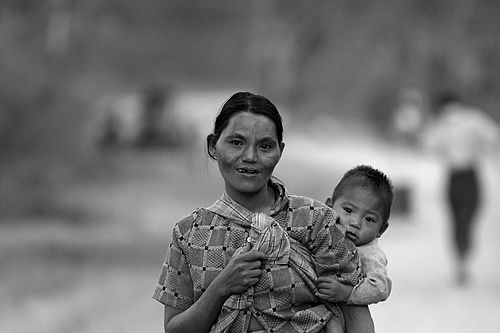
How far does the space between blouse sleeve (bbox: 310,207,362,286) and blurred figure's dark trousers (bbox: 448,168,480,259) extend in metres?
6.71

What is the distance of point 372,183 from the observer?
223cm

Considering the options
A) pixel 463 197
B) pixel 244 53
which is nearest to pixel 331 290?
pixel 463 197

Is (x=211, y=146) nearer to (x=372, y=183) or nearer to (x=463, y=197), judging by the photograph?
(x=372, y=183)

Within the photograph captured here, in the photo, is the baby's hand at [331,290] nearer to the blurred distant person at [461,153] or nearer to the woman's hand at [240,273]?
the woman's hand at [240,273]

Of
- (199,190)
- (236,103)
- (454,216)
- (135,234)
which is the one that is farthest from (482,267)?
(236,103)

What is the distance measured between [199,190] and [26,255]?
2249 mm

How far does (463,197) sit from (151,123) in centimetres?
483

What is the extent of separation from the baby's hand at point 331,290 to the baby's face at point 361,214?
0.14 m

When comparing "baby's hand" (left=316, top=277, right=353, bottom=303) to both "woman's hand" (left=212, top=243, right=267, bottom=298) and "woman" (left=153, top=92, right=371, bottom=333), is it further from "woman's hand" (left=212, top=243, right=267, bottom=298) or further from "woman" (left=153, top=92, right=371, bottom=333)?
"woman's hand" (left=212, top=243, right=267, bottom=298)

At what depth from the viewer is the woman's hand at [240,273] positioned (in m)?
2.01

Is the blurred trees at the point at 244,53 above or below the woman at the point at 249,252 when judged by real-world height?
above

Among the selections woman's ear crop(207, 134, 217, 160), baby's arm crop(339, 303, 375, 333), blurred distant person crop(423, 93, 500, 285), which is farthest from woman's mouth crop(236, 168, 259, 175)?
blurred distant person crop(423, 93, 500, 285)

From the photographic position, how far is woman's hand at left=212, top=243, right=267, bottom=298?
201 cm

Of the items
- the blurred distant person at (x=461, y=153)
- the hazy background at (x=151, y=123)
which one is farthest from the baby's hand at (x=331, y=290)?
the hazy background at (x=151, y=123)
